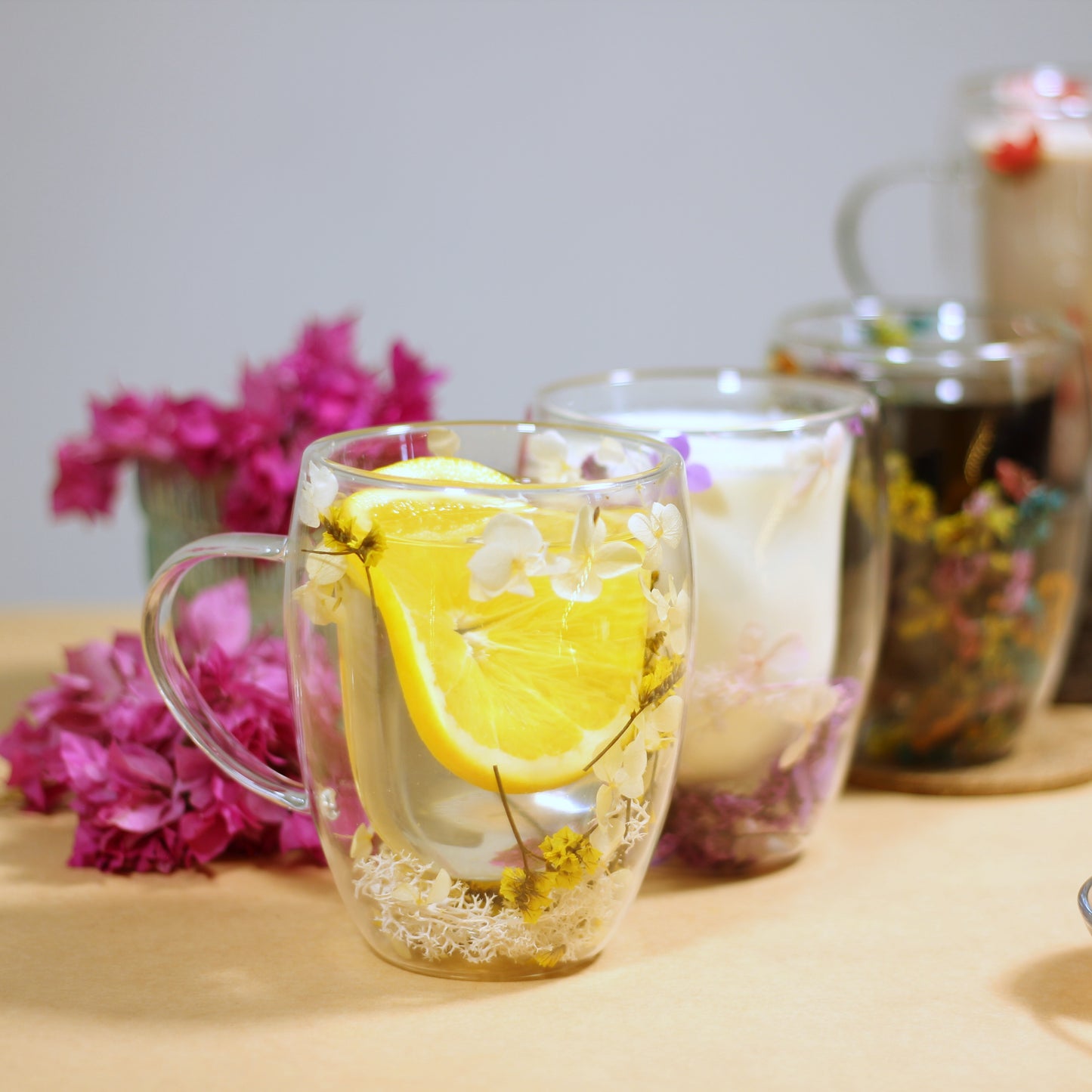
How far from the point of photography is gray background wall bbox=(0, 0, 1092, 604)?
1.45 metres

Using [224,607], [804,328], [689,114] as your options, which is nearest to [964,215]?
[804,328]

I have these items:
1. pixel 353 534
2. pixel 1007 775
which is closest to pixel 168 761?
pixel 353 534

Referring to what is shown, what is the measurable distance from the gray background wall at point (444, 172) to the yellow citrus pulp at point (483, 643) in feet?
3.32

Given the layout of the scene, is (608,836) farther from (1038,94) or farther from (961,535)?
(1038,94)

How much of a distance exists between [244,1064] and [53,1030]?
67mm

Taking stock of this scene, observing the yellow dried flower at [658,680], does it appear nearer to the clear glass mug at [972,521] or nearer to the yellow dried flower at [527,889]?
the yellow dried flower at [527,889]

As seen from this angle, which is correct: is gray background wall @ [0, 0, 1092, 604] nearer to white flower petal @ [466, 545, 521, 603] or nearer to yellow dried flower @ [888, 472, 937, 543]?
yellow dried flower @ [888, 472, 937, 543]

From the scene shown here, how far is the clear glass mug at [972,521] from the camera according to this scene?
68 cm

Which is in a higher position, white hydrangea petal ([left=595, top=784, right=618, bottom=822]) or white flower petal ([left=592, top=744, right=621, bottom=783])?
white flower petal ([left=592, top=744, right=621, bottom=783])

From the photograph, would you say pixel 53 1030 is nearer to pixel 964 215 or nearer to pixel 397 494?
pixel 397 494

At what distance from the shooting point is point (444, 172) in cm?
150

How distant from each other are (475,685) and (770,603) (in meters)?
0.16

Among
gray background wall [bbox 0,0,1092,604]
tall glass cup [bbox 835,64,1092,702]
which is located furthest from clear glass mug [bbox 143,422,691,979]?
gray background wall [bbox 0,0,1092,604]

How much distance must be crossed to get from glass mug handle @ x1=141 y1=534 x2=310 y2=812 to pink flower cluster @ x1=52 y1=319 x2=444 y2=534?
184 mm
